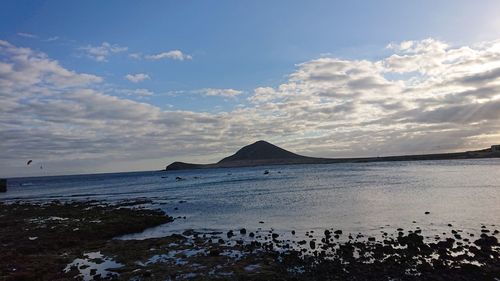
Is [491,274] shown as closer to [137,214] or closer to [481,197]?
[481,197]

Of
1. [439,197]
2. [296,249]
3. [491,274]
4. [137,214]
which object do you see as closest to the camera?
[491,274]

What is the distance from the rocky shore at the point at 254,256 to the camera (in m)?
20.9

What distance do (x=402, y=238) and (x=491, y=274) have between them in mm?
8119

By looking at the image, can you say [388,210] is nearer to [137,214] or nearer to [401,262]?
[401,262]

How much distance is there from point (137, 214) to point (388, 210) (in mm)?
30236

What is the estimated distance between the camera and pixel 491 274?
19.4m

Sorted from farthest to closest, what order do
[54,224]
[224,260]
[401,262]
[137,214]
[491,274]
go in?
1. [137,214]
2. [54,224]
3. [224,260]
4. [401,262]
5. [491,274]

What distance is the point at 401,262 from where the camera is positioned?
72.5 feet

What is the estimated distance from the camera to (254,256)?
2530 cm

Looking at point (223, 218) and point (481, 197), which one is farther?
point (481, 197)

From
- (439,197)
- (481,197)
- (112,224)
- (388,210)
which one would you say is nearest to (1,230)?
(112,224)

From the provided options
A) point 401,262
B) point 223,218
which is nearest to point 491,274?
point 401,262

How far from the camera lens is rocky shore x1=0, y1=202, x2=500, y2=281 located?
2094 cm

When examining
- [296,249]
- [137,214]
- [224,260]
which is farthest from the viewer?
[137,214]
